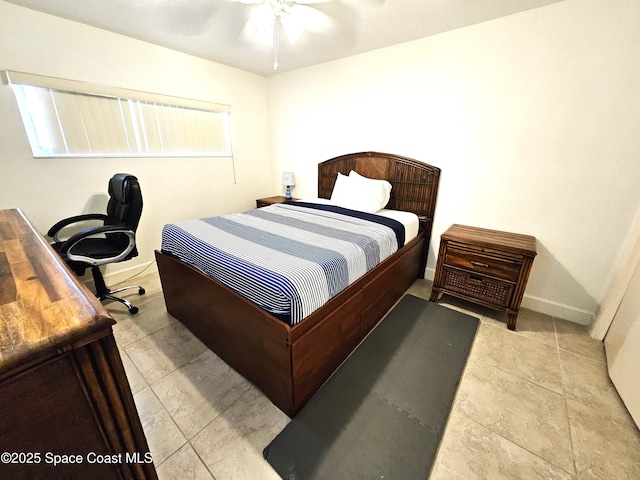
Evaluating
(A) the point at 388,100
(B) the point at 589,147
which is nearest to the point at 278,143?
(A) the point at 388,100

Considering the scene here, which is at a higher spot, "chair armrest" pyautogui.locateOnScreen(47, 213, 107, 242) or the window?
the window

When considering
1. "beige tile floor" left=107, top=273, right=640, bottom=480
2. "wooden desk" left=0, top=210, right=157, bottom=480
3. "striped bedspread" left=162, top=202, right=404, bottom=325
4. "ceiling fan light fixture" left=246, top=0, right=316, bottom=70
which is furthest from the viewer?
"ceiling fan light fixture" left=246, top=0, right=316, bottom=70

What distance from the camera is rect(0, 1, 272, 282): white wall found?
6.54ft

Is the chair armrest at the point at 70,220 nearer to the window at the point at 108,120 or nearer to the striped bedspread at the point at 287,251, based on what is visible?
the window at the point at 108,120

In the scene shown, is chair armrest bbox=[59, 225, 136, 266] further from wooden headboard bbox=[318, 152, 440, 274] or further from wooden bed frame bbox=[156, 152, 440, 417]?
wooden headboard bbox=[318, 152, 440, 274]

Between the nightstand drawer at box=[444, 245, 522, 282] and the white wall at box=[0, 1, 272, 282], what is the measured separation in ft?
9.42

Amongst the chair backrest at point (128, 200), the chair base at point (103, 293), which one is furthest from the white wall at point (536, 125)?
the chair base at point (103, 293)

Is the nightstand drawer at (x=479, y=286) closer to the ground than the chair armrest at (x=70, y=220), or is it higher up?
closer to the ground

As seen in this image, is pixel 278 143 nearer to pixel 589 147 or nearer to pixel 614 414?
pixel 589 147

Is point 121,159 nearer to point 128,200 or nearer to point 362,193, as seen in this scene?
point 128,200

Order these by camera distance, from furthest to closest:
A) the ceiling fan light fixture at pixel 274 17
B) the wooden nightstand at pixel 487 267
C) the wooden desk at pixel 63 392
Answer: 1. the wooden nightstand at pixel 487 267
2. the ceiling fan light fixture at pixel 274 17
3. the wooden desk at pixel 63 392

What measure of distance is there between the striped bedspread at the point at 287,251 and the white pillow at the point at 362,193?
0.74 feet

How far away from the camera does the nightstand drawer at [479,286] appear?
80.3 inches

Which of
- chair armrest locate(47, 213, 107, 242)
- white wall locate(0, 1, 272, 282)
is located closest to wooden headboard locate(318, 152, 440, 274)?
white wall locate(0, 1, 272, 282)
